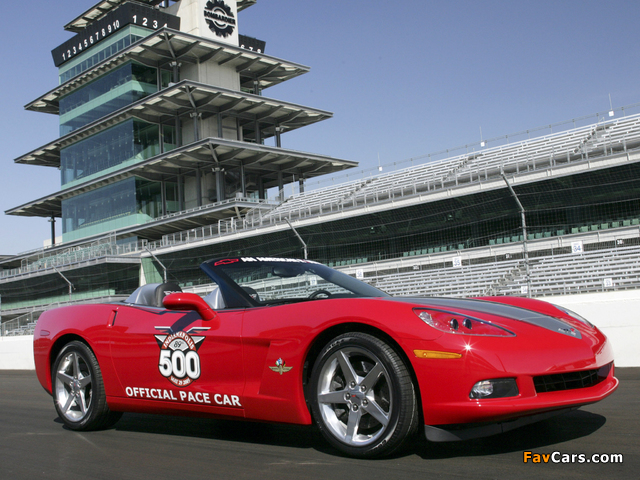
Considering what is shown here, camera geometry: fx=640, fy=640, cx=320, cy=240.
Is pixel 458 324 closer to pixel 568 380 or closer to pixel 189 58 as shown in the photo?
pixel 568 380

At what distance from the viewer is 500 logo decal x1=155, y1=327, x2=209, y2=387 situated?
4355 mm

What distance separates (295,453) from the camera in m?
3.84

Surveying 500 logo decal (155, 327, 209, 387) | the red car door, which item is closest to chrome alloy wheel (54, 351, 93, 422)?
the red car door

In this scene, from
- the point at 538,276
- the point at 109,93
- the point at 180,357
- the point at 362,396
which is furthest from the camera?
the point at 109,93

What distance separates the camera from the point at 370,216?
25953 mm

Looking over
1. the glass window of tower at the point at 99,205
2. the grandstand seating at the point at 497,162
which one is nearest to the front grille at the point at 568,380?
the grandstand seating at the point at 497,162

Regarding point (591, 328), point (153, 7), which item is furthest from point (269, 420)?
point (153, 7)

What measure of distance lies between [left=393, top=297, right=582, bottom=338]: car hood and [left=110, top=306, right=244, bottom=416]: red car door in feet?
3.88

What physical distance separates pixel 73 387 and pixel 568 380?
12.8 feet

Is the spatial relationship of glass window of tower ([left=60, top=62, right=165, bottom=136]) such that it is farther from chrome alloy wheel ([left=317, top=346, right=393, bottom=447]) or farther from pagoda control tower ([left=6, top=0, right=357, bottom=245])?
chrome alloy wheel ([left=317, top=346, right=393, bottom=447])

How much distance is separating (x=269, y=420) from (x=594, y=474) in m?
1.86

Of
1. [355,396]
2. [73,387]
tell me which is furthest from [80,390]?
[355,396]

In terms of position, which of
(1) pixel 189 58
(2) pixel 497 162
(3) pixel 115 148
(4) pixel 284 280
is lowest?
(4) pixel 284 280

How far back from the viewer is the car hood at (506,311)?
3.70 metres
